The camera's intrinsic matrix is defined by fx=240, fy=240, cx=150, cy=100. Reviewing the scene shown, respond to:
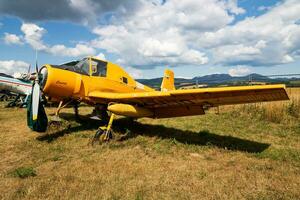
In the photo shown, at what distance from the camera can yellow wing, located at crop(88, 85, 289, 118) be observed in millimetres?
5637

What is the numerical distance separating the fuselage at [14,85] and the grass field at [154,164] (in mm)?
8986

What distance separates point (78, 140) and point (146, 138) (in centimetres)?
216

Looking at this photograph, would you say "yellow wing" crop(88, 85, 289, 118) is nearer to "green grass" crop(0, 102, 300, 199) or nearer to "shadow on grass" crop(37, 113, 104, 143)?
"green grass" crop(0, 102, 300, 199)

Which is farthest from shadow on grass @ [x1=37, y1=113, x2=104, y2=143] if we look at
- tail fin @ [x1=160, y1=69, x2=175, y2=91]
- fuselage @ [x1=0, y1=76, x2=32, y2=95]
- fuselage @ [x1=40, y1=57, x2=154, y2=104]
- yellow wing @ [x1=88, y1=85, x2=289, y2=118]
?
fuselage @ [x1=0, y1=76, x2=32, y2=95]

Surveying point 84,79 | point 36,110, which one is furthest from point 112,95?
point 36,110

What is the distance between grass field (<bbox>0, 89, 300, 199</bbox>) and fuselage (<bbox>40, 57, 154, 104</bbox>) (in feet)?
4.88

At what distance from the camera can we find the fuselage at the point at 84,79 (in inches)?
294

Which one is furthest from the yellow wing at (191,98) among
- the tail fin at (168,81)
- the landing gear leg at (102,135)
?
the tail fin at (168,81)

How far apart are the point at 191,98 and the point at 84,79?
3704 millimetres

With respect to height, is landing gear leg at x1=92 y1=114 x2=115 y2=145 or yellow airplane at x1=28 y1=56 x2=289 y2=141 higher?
yellow airplane at x1=28 y1=56 x2=289 y2=141

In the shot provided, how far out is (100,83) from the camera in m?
8.48

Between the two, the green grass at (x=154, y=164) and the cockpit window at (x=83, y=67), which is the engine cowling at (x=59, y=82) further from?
the green grass at (x=154, y=164)

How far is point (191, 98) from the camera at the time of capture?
6707 millimetres

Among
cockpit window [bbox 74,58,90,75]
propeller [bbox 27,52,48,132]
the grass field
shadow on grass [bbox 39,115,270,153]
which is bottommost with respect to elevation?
the grass field
